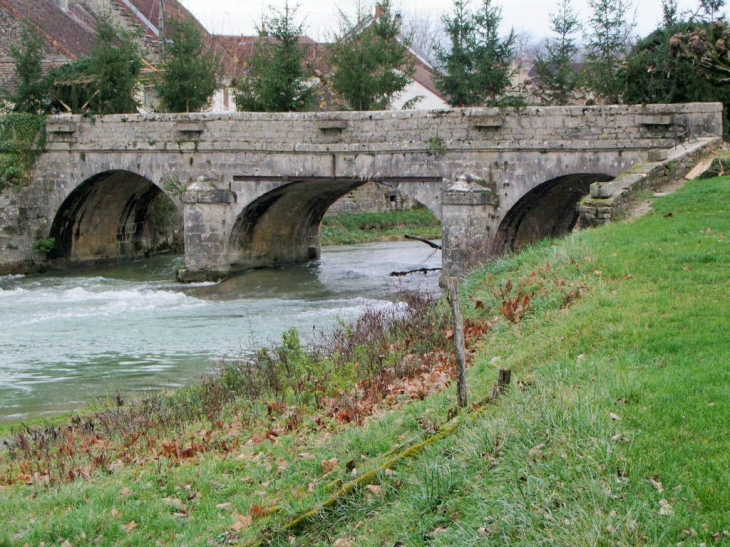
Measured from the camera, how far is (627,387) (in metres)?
5.82

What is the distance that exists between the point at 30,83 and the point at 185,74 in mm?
3861

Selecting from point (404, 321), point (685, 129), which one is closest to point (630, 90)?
point (685, 129)

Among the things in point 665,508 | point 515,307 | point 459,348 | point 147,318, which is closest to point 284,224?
point 147,318

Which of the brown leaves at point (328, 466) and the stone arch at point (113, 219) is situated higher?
the stone arch at point (113, 219)

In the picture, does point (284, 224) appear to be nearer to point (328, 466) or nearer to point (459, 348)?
point (328, 466)

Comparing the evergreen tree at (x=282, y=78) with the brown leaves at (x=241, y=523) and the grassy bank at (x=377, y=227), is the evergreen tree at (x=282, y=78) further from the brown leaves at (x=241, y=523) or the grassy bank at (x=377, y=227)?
the brown leaves at (x=241, y=523)

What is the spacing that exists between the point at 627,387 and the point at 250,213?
56.2 ft

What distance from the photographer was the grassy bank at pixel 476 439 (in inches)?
184

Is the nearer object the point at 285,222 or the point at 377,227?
the point at 285,222

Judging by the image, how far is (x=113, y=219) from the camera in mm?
26344

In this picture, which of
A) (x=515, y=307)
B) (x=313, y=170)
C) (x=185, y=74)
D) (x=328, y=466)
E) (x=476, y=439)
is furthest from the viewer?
(x=185, y=74)

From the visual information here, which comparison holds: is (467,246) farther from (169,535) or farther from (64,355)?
(169,535)

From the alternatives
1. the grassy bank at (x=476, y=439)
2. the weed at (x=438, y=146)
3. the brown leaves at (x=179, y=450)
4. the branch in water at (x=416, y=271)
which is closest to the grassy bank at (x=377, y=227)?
the branch in water at (x=416, y=271)

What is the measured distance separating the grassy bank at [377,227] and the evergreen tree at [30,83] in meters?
9.89
